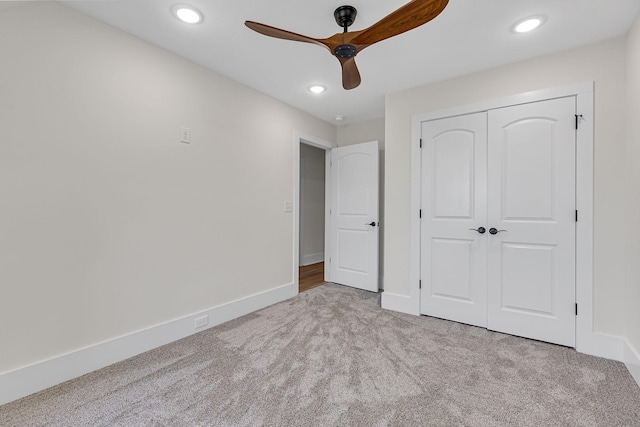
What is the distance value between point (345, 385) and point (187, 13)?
8.56ft

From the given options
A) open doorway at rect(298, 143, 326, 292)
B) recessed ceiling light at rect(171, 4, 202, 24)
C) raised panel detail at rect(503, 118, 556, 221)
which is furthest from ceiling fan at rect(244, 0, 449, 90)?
open doorway at rect(298, 143, 326, 292)

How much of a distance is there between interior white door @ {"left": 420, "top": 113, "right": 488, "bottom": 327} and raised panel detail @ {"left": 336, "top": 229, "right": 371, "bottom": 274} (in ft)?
3.27

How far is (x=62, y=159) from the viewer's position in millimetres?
1764

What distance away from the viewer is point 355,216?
12.6 feet

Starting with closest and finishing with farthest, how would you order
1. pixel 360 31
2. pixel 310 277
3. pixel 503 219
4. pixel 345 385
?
pixel 360 31
pixel 345 385
pixel 503 219
pixel 310 277

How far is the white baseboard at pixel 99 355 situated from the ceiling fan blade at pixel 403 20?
251 centimetres

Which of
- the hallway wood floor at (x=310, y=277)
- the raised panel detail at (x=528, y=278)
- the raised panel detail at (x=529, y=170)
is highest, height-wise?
the raised panel detail at (x=529, y=170)

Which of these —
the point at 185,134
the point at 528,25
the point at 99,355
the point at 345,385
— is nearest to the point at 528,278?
the point at 345,385

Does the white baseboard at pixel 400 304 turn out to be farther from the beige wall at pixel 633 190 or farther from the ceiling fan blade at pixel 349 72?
the ceiling fan blade at pixel 349 72

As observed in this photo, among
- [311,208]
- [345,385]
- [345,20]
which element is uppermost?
[345,20]

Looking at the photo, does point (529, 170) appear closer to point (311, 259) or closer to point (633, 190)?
point (633, 190)

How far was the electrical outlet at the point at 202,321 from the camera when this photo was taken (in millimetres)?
2475

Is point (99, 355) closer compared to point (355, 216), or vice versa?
point (99, 355)

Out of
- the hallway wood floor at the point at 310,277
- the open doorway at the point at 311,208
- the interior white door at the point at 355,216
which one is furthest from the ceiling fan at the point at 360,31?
the open doorway at the point at 311,208
